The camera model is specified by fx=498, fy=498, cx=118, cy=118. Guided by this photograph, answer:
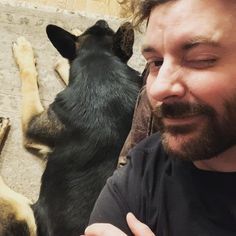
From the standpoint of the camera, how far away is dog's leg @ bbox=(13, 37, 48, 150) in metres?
2.91

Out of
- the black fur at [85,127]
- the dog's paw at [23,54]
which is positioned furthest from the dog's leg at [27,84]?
the black fur at [85,127]

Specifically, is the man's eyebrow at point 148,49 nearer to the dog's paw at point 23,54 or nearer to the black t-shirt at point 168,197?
the black t-shirt at point 168,197

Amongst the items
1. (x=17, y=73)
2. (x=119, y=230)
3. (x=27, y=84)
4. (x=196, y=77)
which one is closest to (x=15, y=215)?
(x=27, y=84)

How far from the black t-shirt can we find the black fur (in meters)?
0.82

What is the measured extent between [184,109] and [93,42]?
1.64 meters

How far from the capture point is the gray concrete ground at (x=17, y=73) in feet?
9.55

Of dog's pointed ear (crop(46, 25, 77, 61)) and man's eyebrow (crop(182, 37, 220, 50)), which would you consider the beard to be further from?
dog's pointed ear (crop(46, 25, 77, 61))

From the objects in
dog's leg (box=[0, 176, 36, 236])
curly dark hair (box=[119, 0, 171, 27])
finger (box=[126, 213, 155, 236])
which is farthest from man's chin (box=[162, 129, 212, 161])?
dog's leg (box=[0, 176, 36, 236])

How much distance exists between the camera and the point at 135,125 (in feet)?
6.81

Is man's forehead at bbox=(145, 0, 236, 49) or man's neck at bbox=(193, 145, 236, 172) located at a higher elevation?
man's forehead at bbox=(145, 0, 236, 49)

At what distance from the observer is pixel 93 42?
9.25 ft

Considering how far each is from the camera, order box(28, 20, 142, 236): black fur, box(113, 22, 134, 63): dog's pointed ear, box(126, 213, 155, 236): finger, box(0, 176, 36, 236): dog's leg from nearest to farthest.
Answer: box(126, 213, 155, 236): finger → box(28, 20, 142, 236): black fur → box(0, 176, 36, 236): dog's leg → box(113, 22, 134, 63): dog's pointed ear

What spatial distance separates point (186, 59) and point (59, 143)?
1486mm

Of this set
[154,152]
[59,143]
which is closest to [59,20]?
[59,143]
